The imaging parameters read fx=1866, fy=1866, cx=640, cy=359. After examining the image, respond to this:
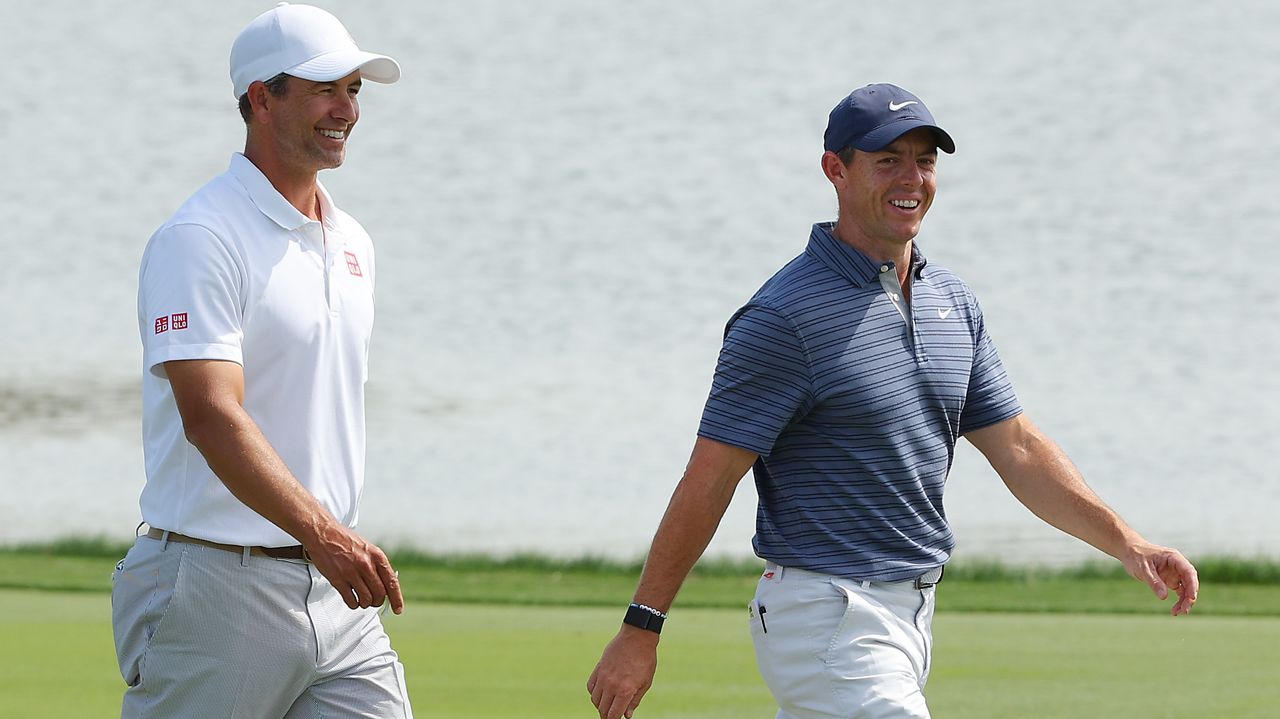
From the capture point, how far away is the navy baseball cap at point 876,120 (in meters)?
3.65

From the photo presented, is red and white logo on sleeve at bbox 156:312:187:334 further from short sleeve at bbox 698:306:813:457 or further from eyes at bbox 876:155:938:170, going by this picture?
eyes at bbox 876:155:938:170

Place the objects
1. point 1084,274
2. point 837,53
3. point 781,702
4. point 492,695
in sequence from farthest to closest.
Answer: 1. point 837,53
2. point 1084,274
3. point 492,695
4. point 781,702

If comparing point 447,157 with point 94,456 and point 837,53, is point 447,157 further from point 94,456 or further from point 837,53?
point 94,456

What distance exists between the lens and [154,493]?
3.30 meters

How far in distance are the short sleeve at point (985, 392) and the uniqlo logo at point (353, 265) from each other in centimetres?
128

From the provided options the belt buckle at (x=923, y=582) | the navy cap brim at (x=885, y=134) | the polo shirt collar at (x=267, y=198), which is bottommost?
the belt buckle at (x=923, y=582)

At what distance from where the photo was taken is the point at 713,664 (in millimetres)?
6805

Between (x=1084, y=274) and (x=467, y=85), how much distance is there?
26.4ft

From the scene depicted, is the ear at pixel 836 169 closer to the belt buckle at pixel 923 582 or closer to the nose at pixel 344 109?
the belt buckle at pixel 923 582

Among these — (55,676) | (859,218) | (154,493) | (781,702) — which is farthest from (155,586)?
(55,676)

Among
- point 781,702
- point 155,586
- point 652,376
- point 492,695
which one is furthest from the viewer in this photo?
point 652,376

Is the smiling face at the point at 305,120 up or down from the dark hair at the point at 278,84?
down

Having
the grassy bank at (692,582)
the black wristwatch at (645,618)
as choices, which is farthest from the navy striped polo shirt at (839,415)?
the grassy bank at (692,582)

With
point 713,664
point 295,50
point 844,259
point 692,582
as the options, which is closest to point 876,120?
point 844,259
